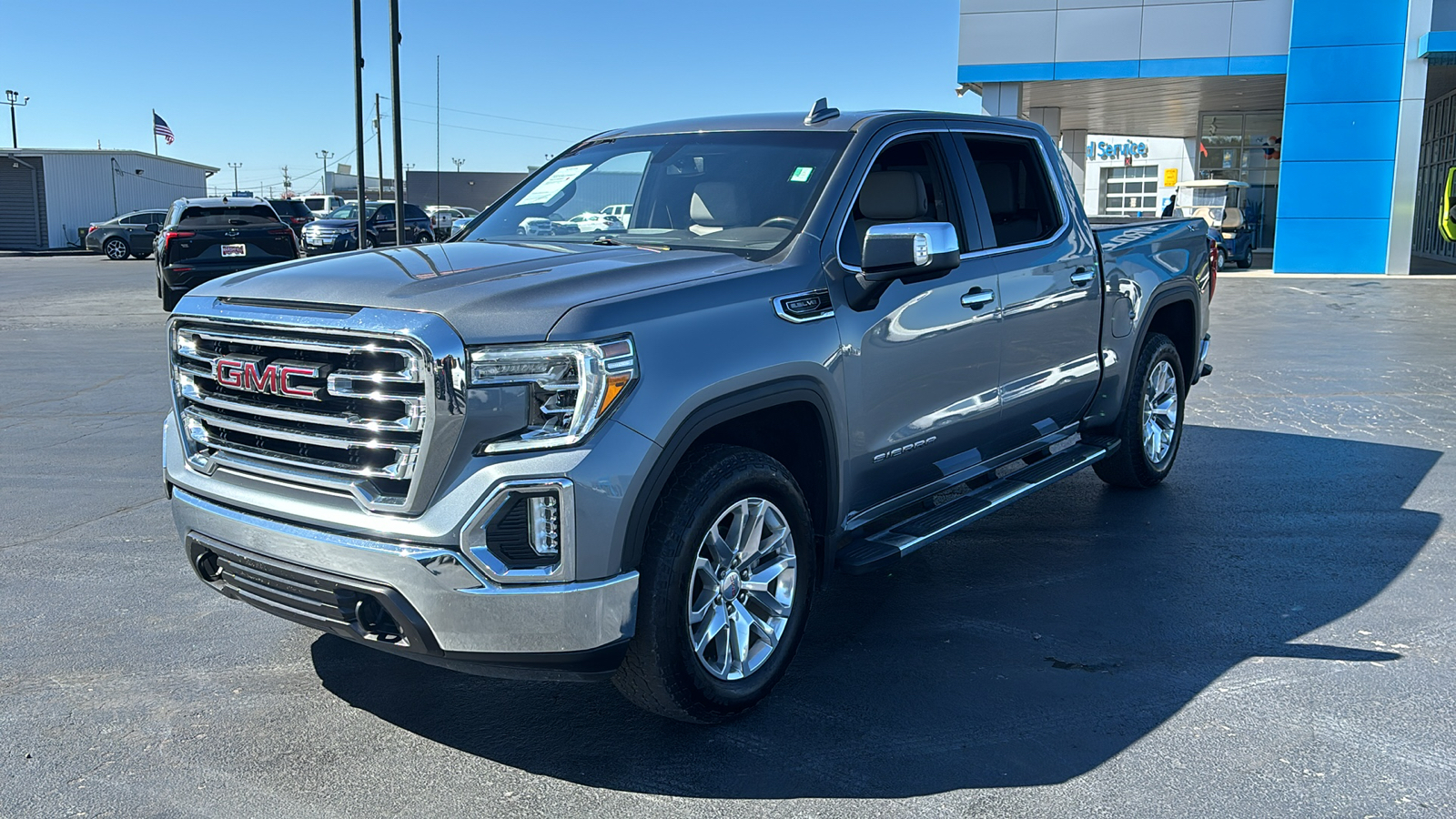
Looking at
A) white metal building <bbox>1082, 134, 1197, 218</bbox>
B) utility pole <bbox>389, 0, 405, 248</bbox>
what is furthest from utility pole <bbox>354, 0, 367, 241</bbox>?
white metal building <bbox>1082, 134, 1197, 218</bbox>

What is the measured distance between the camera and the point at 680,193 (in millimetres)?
4762

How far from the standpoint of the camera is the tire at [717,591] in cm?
343

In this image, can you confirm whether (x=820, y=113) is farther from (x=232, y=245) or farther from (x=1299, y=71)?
(x=1299, y=71)

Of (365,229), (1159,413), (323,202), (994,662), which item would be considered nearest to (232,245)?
(365,229)

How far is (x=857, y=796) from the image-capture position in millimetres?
3332

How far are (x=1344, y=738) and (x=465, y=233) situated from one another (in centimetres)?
371

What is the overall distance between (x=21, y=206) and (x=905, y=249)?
57077 millimetres

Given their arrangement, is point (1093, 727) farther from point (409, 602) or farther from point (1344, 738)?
point (409, 602)

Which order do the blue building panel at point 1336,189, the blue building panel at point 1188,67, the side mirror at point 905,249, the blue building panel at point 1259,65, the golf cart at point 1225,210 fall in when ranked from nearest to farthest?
1. the side mirror at point 905,249
2. the blue building panel at point 1336,189
3. the blue building panel at point 1259,65
4. the blue building panel at point 1188,67
5. the golf cart at point 1225,210

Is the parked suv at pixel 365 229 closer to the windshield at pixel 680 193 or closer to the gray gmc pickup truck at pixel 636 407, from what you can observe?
the windshield at pixel 680 193

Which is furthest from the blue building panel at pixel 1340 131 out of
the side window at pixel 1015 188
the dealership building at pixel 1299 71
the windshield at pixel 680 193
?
the windshield at pixel 680 193

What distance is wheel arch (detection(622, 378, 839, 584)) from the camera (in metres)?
3.34

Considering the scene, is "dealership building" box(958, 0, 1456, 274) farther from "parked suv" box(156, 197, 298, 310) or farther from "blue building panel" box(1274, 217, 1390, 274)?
"parked suv" box(156, 197, 298, 310)

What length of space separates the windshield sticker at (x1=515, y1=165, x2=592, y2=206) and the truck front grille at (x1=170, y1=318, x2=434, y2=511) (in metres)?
1.73
